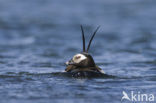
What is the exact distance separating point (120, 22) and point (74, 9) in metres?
5.32

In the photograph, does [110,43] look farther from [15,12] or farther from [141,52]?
[15,12]

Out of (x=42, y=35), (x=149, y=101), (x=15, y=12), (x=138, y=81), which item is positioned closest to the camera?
(x=149, y=101)

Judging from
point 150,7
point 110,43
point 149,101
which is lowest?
point 149,101

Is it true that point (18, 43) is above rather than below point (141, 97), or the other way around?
above

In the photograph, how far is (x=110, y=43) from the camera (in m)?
19.8

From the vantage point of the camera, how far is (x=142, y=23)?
25812 mm

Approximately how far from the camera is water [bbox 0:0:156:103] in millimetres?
10234

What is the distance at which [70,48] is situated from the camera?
18.6 meters

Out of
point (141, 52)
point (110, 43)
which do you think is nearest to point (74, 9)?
point (110, 43)

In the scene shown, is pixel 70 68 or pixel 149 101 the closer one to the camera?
pixel 149 101

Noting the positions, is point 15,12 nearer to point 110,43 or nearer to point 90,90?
point 110,43

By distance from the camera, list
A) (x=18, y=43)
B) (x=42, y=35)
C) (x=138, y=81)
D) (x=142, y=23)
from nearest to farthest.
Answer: (x=138, y=81)
(x=18, y=43)
(x=42, y=35)
(x=142, y=23)

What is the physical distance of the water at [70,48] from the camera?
33.6 ft

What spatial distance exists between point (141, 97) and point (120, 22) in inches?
670
